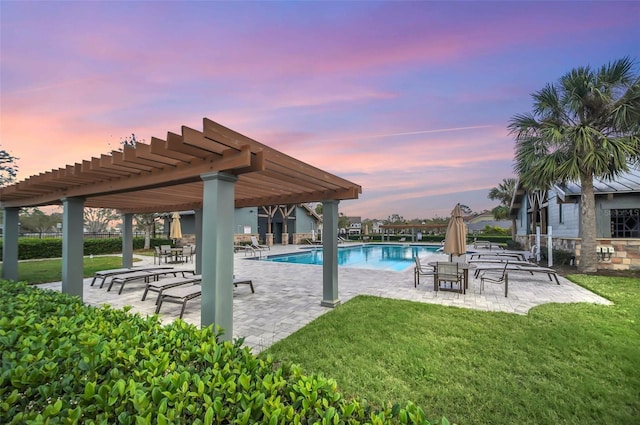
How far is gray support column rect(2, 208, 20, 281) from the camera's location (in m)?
8.97

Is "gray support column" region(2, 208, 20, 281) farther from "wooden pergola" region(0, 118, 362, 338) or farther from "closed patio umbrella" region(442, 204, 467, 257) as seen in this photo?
"closed patio umbrella" region(442, 204, 467, 257)

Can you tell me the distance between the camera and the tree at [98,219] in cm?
3925

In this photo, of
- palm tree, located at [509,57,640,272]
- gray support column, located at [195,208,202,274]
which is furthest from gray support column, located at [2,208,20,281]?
palm tree, located at [509,57,640,272]

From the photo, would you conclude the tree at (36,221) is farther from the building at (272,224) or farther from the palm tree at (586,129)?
the palm tree at (586,129)

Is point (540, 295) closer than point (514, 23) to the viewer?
Yes

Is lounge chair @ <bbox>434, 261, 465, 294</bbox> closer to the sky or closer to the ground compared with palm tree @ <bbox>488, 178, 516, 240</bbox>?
closer to the ground

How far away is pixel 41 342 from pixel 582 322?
26.3 feet

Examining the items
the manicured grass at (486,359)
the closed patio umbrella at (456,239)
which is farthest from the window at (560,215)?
the manicured grass at (486,359)

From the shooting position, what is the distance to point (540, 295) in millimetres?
7742

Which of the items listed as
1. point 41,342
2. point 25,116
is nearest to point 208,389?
point 41,342

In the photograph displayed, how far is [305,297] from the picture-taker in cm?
766

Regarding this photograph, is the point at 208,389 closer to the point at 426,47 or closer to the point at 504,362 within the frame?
the point at 504,362

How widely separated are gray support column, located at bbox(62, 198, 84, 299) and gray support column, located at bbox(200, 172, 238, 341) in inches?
194

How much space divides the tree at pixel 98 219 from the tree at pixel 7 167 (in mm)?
18159
